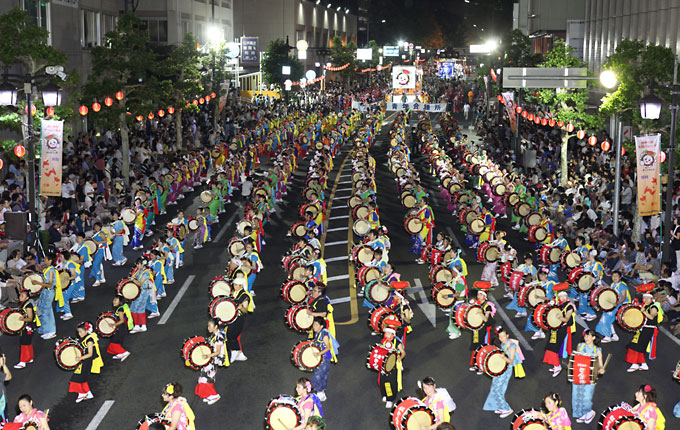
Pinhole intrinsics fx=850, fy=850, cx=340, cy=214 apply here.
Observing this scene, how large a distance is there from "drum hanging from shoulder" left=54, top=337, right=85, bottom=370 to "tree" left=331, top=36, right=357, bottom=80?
96.5 m

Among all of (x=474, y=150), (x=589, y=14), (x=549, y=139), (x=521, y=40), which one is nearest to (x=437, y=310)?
(x=474, y=150)

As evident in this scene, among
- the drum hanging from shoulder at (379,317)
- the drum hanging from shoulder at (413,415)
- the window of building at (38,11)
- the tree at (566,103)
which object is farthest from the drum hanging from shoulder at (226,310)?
the window of building at (38,11)

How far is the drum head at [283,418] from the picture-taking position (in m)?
11.0

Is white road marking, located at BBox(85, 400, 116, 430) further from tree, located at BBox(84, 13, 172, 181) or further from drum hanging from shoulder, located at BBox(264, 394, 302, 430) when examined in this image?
tree, located at BBox(84, 13, 172, 181)

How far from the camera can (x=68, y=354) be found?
1376 cm

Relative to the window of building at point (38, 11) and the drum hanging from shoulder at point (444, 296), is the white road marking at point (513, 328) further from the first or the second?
the window of building at point (38, 11)

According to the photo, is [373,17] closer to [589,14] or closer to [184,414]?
[589,14]

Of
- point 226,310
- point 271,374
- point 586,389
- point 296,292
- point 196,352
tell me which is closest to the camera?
point 586,389

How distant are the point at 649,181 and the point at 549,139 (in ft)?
77.9

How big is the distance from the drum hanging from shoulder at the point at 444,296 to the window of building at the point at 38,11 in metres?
26.4

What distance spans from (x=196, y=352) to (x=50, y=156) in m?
11.1

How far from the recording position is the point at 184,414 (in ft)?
36.8

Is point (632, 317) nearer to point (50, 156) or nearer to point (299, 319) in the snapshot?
point (299, 319)

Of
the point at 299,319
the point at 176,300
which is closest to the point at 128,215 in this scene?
the point at 176,300
